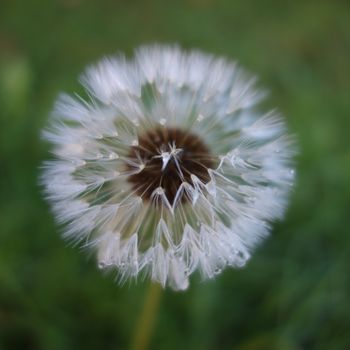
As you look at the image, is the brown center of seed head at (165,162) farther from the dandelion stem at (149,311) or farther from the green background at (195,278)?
the green background at (195,278)

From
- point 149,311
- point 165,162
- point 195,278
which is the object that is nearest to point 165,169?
point 165,162

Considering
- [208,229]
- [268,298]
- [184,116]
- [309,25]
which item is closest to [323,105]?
[309,25]

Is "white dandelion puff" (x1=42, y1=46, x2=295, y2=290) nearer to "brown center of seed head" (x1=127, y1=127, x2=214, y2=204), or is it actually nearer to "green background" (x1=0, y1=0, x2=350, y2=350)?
"brown center of seed head" (x1=127, y1=127, x2=214, y2=204)

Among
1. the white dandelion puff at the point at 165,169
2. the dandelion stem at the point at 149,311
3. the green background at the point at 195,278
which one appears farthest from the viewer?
the green background at the point at 195,278

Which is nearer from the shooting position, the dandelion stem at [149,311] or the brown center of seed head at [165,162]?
the brown center of seed head at [165,162]

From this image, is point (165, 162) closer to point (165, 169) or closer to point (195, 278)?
point (165, 169)

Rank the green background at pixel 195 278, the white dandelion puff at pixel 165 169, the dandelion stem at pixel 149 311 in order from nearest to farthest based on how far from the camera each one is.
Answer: the white dandelion puff at pixel 165 169, the dandelion stem at pixel 149 311, the green background at pixel 195 278

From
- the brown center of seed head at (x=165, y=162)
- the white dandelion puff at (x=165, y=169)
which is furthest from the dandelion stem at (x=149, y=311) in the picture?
the brown center of seed head at (x=165, y=162)

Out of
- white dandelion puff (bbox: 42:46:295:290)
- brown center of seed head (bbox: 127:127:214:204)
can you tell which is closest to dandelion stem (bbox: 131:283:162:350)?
white dandelion puff (bbox: 42:46:295:290)
